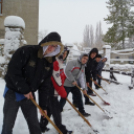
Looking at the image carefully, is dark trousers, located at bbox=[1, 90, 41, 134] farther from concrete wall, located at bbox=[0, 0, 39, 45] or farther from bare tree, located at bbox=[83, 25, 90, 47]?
bare tree, located at bbox=[83, 25, 90, 47]

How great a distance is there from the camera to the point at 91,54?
5023mm

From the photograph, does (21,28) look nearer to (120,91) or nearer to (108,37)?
(120,91)

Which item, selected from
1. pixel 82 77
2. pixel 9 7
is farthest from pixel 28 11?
pixel 82 77

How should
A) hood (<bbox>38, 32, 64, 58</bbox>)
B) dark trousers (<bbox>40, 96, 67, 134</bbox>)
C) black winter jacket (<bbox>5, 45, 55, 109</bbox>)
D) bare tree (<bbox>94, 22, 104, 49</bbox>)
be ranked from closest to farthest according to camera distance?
black winter jacket (<bbox>5, 45, 55, 109</bbox>)
hood (<bbox>38, 32, 64, 58</bbox>)
dark trousers (<bbox>40, 96, 67, 134</bbox>)
bare tree (<bbox>94, 22, 104, 49</bbox>)

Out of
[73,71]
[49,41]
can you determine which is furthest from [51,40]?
[73,71]

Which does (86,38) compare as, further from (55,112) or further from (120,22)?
(55,112)

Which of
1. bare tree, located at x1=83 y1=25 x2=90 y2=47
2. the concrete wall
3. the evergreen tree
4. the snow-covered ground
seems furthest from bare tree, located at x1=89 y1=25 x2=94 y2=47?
the snow-covered ground

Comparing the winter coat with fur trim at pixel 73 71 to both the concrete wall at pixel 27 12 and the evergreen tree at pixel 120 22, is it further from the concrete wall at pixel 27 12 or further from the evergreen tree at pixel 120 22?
the evergreen tree at pixel 120 22

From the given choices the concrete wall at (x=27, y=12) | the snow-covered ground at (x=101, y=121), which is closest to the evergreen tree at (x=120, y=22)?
the concrete wall at (x=27, y=12)

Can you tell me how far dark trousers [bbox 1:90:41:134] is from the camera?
192 centimetres

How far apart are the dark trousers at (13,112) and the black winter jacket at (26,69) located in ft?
0.51

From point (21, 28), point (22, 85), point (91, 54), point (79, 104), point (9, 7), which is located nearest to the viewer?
point (22, 85)

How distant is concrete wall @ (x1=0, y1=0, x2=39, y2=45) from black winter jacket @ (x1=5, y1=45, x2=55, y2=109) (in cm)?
1216

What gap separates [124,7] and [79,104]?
21443 mm
